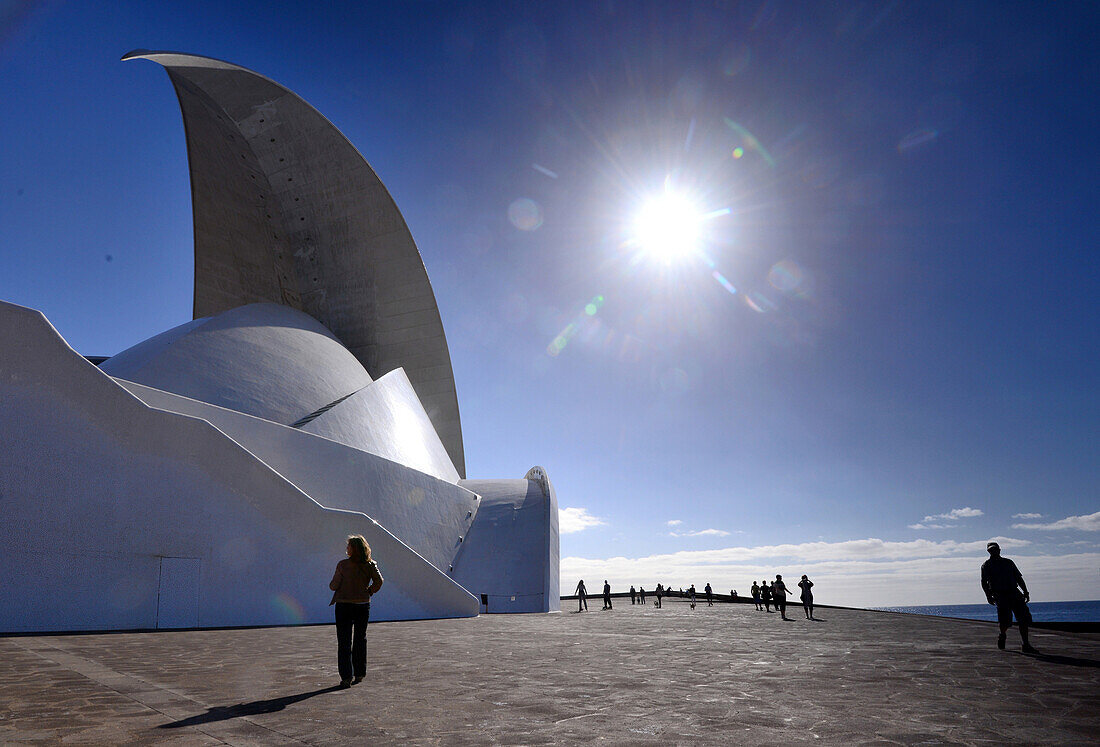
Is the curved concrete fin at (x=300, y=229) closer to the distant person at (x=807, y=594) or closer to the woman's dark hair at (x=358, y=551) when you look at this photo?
the distant person at (x=807, y=594)

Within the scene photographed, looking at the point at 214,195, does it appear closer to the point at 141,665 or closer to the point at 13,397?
the point at 13,397

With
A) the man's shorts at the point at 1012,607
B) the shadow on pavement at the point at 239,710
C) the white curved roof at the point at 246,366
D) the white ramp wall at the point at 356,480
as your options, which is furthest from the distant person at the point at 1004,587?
the white curved roof at the point at 246,366

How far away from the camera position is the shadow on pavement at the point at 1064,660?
5.23m

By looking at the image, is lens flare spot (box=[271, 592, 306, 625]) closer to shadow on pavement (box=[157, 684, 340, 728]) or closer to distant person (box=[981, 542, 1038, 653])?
shadow on pavement (box=[157, 684, 340, 728])

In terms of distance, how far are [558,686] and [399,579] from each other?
31.5 ft

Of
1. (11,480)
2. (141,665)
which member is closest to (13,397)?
(11,480)

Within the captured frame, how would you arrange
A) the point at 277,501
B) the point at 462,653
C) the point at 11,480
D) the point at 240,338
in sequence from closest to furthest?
the point at 462,653, the point at 11,480, the point at 277,501, the point at 240,338

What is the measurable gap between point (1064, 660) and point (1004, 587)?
1.30 m

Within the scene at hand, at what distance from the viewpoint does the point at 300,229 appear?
25.2 metres

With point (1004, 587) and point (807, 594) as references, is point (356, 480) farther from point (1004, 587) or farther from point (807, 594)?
point (1004, 587)

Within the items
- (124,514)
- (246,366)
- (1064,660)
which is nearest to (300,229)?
(246,366)

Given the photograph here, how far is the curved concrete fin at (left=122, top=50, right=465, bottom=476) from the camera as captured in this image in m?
23.3

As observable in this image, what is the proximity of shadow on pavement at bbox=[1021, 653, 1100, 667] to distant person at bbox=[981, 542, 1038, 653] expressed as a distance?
1.94 ft

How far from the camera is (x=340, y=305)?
84.6 ft
